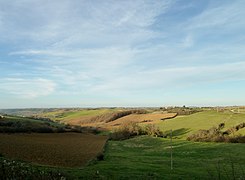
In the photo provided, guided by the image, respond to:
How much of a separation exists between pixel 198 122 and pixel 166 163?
57.4 metres

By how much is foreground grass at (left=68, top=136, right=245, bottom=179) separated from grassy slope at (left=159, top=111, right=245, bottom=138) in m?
14.7

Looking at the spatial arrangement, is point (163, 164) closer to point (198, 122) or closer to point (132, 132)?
point (132, 132)

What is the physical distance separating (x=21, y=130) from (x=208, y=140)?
4564 cm

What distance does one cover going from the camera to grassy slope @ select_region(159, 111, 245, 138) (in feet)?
Result: 267

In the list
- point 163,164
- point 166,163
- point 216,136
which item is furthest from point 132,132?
point 163,164

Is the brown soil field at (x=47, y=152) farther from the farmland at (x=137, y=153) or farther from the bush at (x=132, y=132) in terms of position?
the bush at (x=132, y=132)

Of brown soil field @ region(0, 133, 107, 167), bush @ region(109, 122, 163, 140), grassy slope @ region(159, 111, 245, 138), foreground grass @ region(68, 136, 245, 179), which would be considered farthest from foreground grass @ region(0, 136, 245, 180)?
grassy slope @ region(159, 111, 245, 138)

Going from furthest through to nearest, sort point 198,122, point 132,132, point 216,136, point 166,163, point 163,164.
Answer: point 198,122
point 132,132
point 216,136
point 166,163
point 163,164

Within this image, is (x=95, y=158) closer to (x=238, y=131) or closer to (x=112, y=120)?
(x=238, y=131)

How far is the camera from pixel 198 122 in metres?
90.6

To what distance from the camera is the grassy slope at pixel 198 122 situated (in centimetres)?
8149

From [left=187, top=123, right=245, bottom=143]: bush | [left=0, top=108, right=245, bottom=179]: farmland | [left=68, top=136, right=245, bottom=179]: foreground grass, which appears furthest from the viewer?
[left=187, top=123, right=245, bottom=143]: bush

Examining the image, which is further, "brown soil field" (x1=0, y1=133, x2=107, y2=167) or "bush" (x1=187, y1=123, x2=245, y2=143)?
"bush" (x1=187, y1=123, x2=245, y2=143)

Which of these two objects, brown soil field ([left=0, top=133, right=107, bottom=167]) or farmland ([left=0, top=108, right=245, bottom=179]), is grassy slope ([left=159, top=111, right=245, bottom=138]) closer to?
farmland ([left=0, top=108, right=245, bottom=179])
